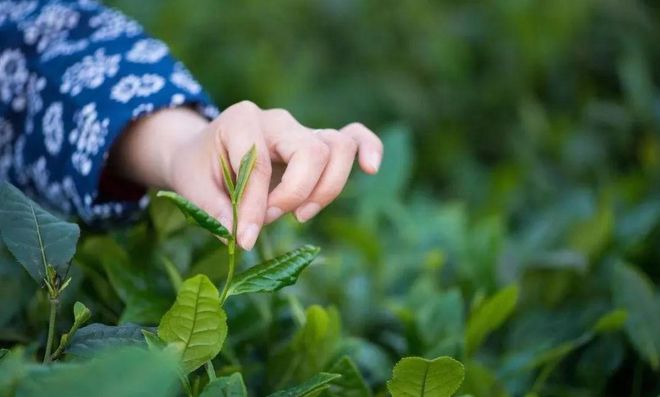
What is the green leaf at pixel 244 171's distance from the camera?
77cm

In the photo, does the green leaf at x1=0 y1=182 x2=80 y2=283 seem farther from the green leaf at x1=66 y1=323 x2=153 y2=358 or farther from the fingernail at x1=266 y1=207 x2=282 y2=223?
the fingernail at x1=266 y1=207 x2=282 y2=223

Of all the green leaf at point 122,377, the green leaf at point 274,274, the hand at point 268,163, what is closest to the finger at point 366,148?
the hand at point 268,163

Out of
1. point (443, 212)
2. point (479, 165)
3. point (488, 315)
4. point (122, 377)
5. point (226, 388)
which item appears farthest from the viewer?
point (479, 165)

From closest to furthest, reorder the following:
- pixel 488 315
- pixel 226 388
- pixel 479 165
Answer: pixel 226 388 < pixel 488 315 < pixel 479 165

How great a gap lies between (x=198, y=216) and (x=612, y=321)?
0.54 m

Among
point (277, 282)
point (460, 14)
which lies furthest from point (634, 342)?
point (460, 14)

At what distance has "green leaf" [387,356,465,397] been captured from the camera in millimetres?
746

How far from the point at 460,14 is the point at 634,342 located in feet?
4.46

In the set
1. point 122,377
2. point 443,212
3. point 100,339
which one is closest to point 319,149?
point 100,339

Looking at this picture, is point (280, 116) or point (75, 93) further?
point (75, 93)

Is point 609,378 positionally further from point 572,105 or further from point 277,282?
point 572,105

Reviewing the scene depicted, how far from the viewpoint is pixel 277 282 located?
78 cm

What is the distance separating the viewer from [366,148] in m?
0.88

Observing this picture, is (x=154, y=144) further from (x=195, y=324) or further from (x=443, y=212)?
(x=443, y=212)
